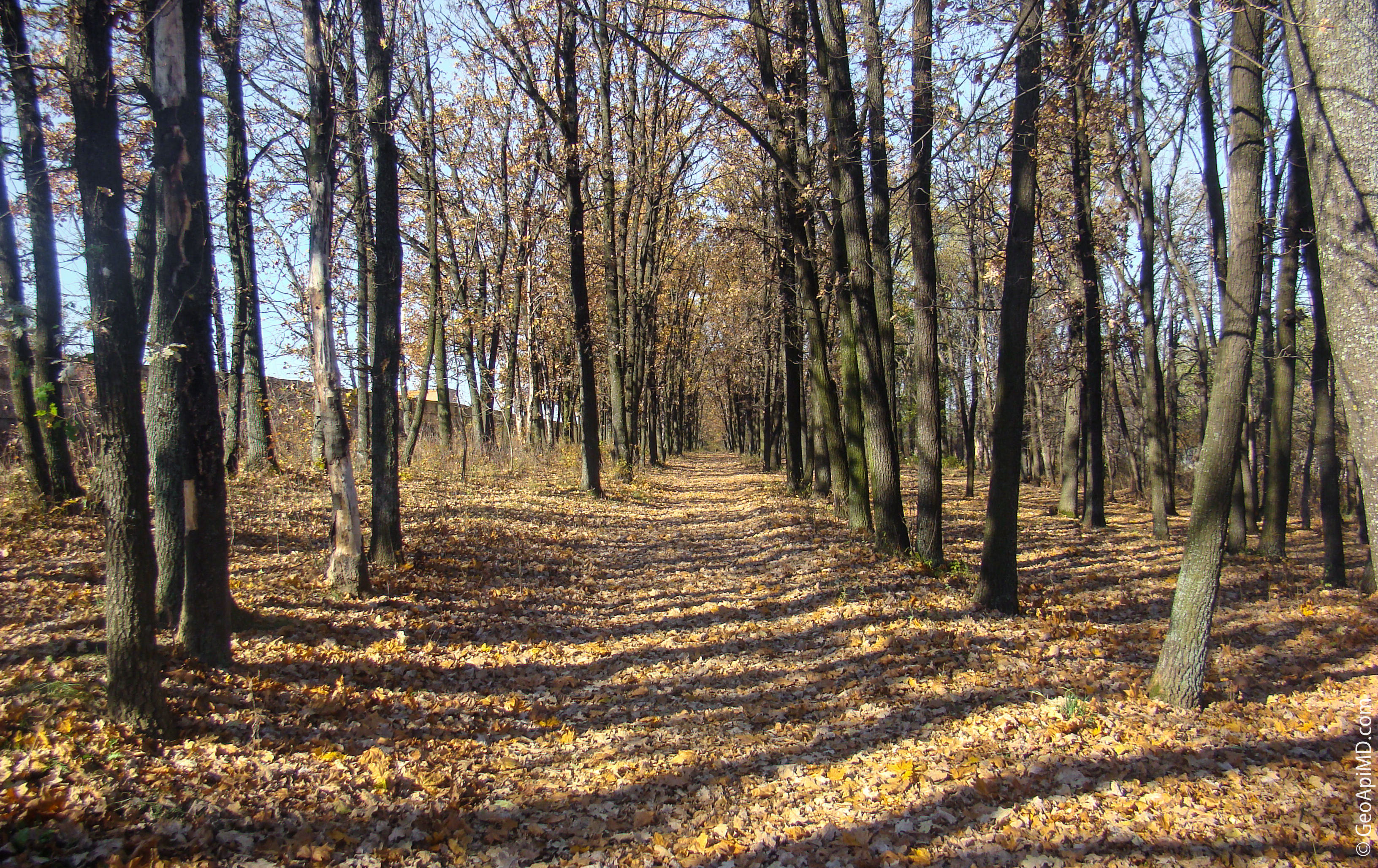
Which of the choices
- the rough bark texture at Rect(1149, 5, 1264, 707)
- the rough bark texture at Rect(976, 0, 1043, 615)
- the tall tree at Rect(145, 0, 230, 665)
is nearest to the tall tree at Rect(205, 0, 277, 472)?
the tall tree at Rect(145, 0, 230, 665)

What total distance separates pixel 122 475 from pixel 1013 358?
7711 millimetres

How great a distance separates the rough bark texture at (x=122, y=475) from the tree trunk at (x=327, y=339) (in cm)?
275

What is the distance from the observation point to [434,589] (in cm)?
776

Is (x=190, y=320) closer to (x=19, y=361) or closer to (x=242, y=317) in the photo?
(x=19, y=361)


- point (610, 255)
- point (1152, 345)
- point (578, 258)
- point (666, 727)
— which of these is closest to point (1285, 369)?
point (1152, 345)

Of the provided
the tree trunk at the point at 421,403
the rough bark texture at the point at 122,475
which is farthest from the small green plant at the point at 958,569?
the tree trunk at the point at 421,403

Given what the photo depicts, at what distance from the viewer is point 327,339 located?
6871 millimetres

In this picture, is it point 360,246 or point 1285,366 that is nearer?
point 1285,366

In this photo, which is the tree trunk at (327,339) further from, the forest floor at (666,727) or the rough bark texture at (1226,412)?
the rough bark texture at (1226,412)

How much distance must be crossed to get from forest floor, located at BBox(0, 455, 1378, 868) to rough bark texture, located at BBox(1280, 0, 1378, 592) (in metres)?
2.25

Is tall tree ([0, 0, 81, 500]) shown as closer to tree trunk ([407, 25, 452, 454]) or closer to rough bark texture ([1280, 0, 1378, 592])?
tree trunk ([407, 25, 452, 454])

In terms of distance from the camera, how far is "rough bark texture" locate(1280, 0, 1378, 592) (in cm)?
332

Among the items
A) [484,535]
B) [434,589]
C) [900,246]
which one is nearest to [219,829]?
[434,589]

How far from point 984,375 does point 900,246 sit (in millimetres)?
8442
